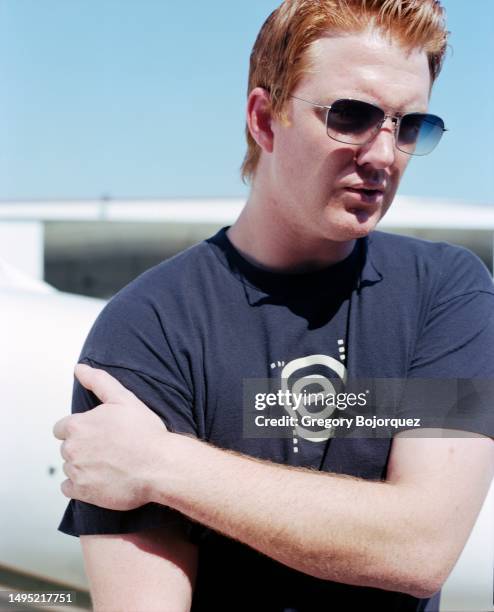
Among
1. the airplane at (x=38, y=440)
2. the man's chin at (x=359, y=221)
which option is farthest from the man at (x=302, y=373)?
the airplane at (x=38, y=440)

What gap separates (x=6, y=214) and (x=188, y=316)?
8.28m

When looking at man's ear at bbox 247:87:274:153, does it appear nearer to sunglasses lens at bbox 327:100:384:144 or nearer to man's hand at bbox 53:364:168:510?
sunglasses lens at bbox 327:100:384:144

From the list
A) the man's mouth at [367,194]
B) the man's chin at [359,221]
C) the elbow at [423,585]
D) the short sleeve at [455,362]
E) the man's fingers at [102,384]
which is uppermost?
the man's mouth at [367,194]

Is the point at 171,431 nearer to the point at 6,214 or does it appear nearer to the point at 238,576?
the point at 238,576

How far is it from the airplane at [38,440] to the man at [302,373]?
1196 mm

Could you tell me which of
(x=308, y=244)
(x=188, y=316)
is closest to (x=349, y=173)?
(x=308, y=244)

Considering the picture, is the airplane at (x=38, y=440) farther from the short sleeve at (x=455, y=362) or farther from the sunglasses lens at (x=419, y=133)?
the sunglasses lens at (x=419, y=133)

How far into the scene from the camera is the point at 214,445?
1366mm

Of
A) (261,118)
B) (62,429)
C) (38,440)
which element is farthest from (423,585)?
(38,440)

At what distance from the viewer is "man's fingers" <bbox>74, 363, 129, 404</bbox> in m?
1.31

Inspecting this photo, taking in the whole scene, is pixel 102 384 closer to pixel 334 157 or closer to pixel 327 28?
pixel 334 157

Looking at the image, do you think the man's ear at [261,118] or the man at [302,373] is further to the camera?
the man's ear at [261,118]

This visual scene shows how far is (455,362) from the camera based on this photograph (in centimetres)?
136

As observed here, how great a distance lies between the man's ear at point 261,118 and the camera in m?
1.55
